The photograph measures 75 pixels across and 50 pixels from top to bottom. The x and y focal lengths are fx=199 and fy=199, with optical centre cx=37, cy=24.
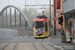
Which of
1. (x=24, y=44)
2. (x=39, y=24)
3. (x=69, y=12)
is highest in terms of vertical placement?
(x=69, y=12)

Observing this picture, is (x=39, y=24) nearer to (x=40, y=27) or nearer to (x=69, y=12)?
(x=40, y=27)

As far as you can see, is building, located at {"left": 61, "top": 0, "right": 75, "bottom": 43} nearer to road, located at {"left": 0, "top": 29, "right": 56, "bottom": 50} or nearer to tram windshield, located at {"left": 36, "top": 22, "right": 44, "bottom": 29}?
road, located at {"left": 0, "top": 29, "right": 56, "bottom": 50}

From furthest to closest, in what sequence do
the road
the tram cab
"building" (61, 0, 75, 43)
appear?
the tram cab < "building" (61, 0, 75, 43) < the road

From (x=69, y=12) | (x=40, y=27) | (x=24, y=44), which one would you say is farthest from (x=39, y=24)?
(x=69, y=12)

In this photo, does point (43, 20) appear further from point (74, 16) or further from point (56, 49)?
point (56, 49)

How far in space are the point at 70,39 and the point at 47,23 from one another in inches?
317

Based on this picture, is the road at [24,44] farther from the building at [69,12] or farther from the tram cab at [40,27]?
the building at [69,12]

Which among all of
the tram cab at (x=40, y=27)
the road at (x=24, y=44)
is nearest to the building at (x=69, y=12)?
the road at (x=24, y=44)

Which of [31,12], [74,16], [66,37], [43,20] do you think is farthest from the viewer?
[31,12]

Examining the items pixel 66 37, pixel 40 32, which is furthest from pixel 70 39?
pixel 40 32

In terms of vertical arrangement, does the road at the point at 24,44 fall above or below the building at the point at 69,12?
below

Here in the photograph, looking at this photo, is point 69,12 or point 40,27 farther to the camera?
point 40,27

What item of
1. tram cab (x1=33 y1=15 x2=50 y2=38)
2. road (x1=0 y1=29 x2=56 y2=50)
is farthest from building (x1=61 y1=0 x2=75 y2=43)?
tram cab (x1=33 y1=15 x2=50 y2=38)

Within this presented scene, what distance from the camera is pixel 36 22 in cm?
2727
